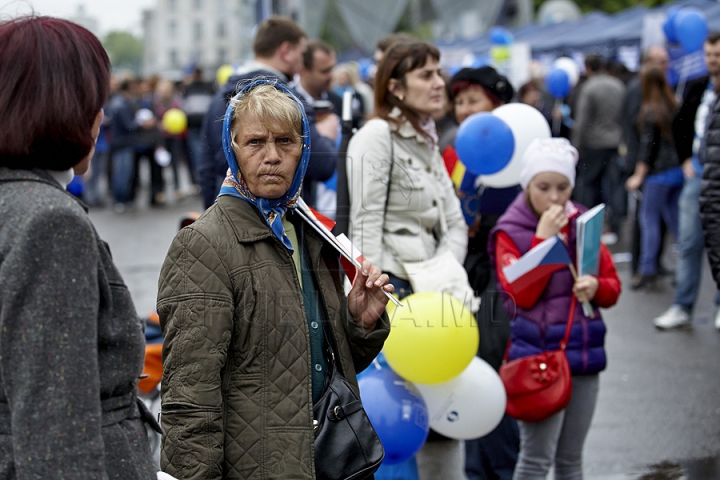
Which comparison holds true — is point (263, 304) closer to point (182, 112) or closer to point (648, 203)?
point (648, 203)

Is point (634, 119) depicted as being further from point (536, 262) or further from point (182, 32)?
point (182, 32)

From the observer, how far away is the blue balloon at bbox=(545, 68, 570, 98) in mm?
10734

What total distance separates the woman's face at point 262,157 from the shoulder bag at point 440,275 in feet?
4.31

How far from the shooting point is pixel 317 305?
251cm

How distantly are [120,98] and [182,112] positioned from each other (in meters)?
1.22

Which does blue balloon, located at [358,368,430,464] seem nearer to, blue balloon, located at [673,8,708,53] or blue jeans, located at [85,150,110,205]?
blue balloon, located at [673,8,708,53]

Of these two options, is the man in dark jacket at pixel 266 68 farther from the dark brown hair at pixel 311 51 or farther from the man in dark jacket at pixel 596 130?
the man in dark jacket at pixel 596 130

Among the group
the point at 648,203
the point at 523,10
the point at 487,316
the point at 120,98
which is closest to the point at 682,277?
the point at 648,203

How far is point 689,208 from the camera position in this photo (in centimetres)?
698

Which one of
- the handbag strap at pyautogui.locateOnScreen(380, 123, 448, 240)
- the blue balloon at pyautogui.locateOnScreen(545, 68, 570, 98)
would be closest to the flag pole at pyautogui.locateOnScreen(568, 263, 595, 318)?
the handbag strap at pyautogui.locateOnScreen(380, 123, 448, 240)

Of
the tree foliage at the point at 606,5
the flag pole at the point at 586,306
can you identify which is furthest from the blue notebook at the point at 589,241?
the tree foliage at the point at 606,5

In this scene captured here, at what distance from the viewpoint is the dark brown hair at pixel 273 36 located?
16.8 ft

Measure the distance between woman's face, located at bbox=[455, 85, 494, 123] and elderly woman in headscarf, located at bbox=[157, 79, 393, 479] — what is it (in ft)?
7.59

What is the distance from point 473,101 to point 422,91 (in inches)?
34.4
